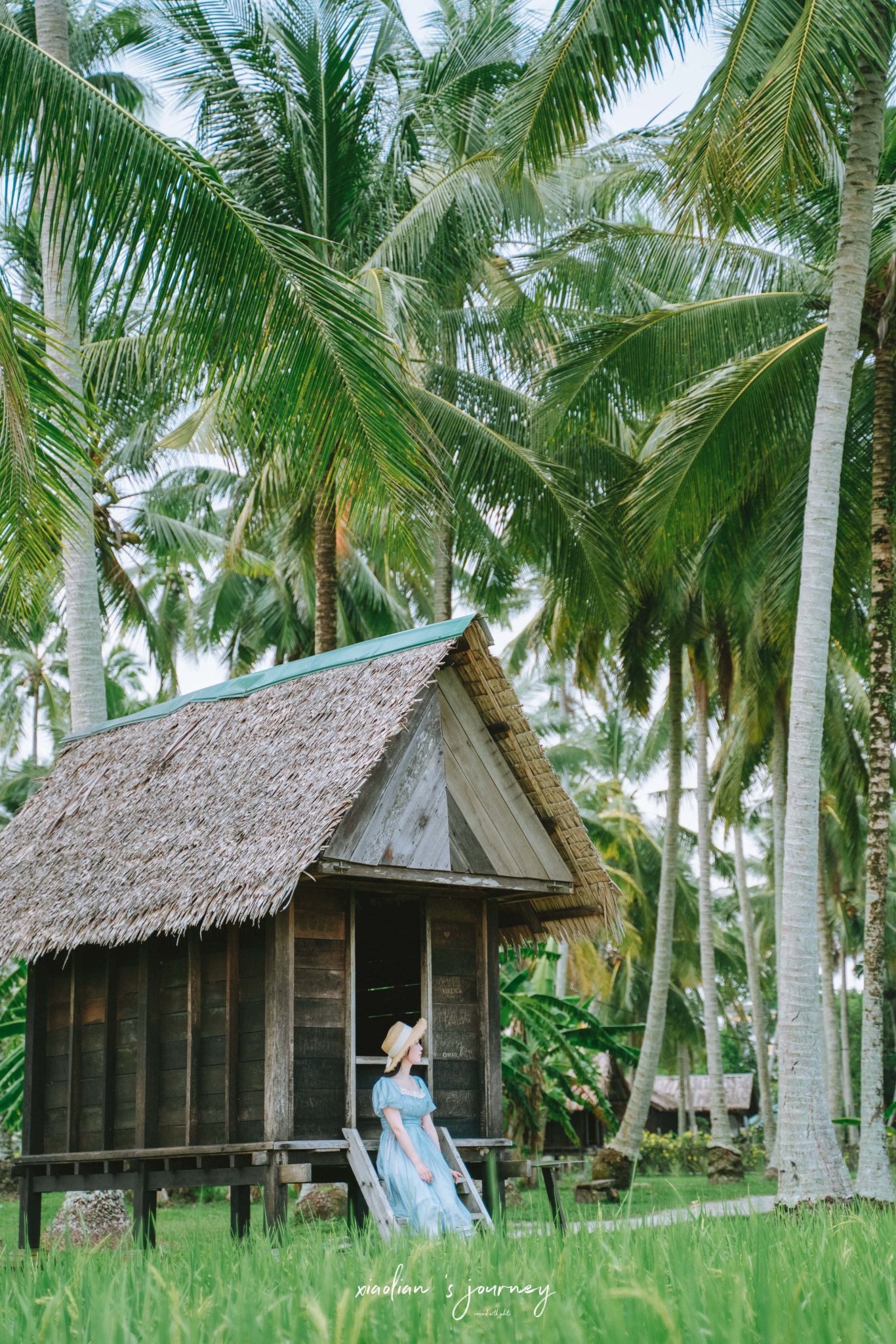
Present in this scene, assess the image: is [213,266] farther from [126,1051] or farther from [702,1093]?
[702,1093]

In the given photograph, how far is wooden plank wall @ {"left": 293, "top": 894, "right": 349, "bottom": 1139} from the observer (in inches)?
355

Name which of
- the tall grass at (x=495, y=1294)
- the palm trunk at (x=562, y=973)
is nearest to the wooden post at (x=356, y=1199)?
the tall grass at (x=495, y=1294)

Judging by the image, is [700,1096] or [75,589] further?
[700,1096]

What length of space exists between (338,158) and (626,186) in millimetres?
3319

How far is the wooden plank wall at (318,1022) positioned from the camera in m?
9.01

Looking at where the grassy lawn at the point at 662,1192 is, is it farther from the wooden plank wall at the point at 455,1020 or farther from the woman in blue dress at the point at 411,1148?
the woman in blue dress at the point at 411,1148

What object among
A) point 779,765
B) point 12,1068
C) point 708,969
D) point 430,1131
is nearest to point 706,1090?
point 708,969

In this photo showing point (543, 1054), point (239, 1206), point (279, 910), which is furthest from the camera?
point (543, 1054)

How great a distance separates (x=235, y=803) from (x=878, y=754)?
21.7 feet

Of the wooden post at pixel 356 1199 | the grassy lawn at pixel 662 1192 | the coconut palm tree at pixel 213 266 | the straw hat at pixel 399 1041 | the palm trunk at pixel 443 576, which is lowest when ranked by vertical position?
the grassy lawn at pixel 662 1192

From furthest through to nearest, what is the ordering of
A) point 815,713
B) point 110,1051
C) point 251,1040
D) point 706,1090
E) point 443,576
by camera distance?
point 706,1090 → point 443,576 → point 815,713 → point 110,1051 → point 251,1040

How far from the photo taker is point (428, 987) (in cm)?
980

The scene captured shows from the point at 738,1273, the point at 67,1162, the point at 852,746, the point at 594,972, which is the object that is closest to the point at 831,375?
the point at 67,1162

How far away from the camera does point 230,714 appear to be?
1096 cm
